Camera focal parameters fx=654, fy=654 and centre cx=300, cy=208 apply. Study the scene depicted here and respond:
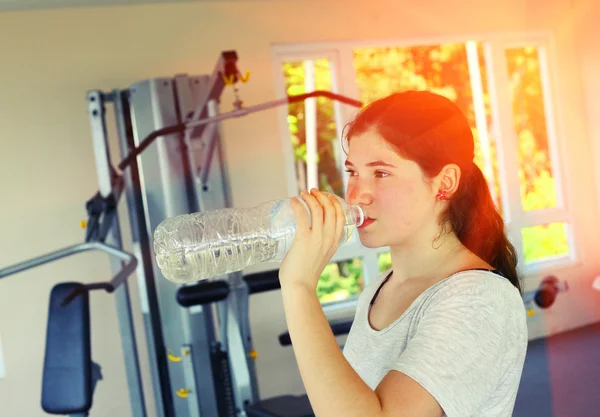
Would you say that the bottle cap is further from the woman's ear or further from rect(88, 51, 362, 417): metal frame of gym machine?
rect(88, 51, 362, 417): metal frame of gym machine

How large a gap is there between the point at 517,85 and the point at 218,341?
2414 millimetres

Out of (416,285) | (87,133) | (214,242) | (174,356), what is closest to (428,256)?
(416,285)

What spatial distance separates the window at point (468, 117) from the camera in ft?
10.6

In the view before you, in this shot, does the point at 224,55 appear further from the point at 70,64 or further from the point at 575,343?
the point at 575,343

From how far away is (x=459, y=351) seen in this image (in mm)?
611

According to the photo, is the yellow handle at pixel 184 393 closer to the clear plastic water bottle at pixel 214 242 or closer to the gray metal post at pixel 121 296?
the gray metal post at pixel 121 296

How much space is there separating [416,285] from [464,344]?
19 centimetres

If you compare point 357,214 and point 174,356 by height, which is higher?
point 357,214

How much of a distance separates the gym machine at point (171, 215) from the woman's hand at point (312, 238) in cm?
147

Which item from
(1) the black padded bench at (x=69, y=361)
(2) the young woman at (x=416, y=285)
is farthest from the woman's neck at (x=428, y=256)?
(1) the black padded bench at (x=69, y=361)

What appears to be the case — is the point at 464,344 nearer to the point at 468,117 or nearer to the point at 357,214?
the point at 357,214

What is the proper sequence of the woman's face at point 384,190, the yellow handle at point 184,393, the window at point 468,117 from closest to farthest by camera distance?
the woman's face at point 384,190 → the yellow handle at point 184,393 → the window at point 468,117

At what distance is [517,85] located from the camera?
3.76 meters

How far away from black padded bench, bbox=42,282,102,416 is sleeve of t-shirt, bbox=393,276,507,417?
151 cm
